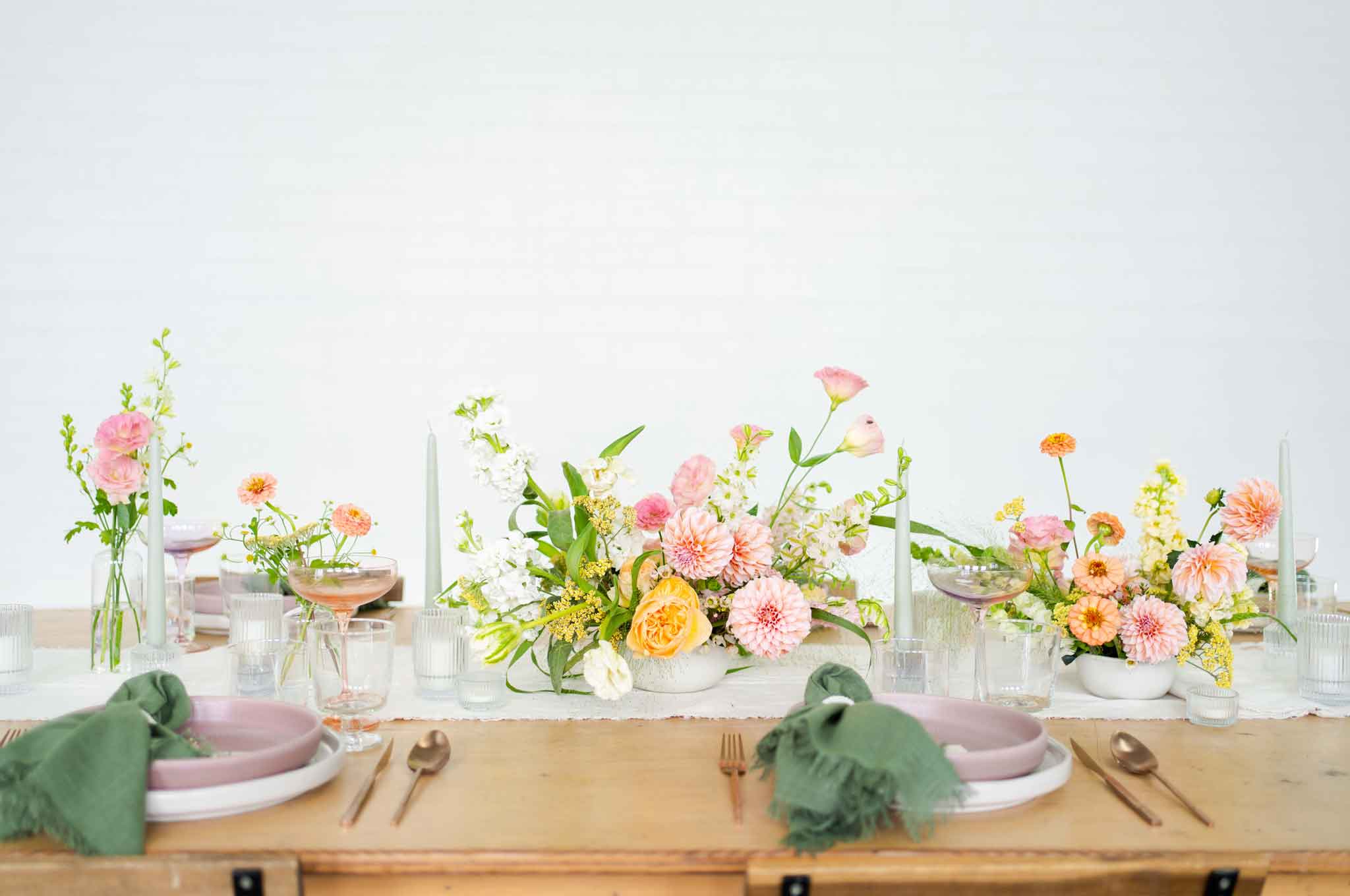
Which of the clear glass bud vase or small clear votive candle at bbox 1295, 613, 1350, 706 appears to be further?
the clear glass bud vase

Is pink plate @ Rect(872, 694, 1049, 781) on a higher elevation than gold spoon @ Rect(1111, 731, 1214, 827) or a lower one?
higher

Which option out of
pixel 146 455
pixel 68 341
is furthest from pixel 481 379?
pixel 146 455

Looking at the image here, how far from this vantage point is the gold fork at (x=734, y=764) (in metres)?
0.99

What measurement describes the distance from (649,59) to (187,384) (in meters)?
1.88

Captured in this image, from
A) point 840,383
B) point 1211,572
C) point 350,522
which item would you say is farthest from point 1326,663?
point 350,522

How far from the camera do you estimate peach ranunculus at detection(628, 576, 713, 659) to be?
131cm

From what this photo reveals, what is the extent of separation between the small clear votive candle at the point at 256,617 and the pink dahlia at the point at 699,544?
1.79 ft

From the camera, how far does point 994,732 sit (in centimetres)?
112

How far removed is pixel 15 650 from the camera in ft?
4.61

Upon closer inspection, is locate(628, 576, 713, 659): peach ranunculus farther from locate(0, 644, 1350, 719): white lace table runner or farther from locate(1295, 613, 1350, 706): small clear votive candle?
locate(1295, 613, 1350, 706): small clear votive candle

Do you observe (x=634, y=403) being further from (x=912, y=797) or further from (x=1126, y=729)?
(x=912, y=797)

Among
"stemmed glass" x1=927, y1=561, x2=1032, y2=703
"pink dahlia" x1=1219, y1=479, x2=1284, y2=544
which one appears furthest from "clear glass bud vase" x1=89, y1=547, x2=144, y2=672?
"pink dahlia" x1=1219, y1=479, x2=1284, y2=544

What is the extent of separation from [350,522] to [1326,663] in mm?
1162

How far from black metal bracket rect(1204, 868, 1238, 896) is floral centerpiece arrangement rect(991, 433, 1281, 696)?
482 mm
